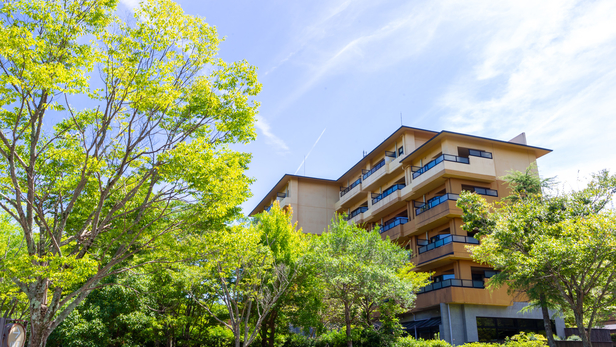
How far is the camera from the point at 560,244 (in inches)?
626

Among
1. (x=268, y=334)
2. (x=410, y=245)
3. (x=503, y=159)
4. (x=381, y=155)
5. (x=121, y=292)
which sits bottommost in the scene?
(x=268, y=334)

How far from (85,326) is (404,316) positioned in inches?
889

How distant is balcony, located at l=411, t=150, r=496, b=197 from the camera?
30.4 metres

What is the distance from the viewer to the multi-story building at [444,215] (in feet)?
91.8

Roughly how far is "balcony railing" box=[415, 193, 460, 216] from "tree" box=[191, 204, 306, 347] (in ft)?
36.5

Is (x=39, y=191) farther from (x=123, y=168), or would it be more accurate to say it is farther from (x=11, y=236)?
(x=11, y=236)

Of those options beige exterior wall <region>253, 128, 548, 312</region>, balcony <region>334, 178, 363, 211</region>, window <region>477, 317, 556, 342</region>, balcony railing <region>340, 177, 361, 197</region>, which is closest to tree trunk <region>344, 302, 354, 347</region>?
beige exterior wall <region>253, 128, 548, 312</region>

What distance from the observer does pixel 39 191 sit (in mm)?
13227

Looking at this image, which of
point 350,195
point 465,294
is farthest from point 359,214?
point 465,294

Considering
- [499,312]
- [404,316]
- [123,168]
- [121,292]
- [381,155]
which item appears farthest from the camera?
[381,155]

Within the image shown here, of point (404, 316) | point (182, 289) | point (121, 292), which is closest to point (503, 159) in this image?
point (404, 316)

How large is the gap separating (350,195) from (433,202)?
40.8 feet

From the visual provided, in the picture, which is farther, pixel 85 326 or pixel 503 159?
pixel 503 159

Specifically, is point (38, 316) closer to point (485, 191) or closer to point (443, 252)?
point (443, 252)
